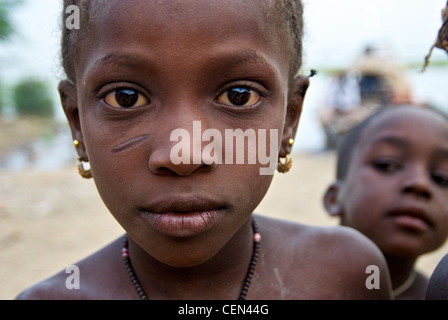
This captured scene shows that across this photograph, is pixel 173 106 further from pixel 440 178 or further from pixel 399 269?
pixel 399 269

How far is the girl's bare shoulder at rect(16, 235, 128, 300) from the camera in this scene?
71.4 inches

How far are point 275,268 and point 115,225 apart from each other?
11.4 ft

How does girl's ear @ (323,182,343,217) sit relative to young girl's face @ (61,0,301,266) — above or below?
above

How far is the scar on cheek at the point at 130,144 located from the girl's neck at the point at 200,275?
1.75ft

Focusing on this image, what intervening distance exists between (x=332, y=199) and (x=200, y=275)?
1.51 m

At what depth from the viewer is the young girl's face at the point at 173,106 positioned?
52.2 inches

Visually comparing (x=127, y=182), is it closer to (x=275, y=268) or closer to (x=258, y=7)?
(x=258, y=7)

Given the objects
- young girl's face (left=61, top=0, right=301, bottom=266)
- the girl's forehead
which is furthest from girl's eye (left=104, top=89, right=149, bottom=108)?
the girl's forehead

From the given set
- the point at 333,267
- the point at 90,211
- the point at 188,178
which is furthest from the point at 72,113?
the point at 90,211

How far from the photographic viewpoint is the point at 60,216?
17.9 ft

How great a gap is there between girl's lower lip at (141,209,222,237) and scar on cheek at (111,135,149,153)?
0.59 feet

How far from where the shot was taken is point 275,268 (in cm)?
188

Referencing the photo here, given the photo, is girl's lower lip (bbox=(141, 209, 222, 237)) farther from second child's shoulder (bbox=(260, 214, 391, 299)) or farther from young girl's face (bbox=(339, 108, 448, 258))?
young girl's face (bbox=(339, 108, 448, 258))

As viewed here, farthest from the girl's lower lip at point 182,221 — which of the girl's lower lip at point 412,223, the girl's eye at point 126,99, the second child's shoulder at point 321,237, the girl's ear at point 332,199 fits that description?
the girl's ear at point 332,199
